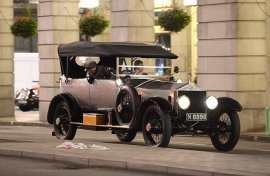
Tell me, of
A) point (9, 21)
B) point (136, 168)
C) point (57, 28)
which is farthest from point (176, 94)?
point (9, 21)

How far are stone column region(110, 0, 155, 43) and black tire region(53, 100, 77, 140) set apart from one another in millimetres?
9329

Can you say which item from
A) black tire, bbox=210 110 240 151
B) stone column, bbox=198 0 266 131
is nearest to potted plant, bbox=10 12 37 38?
stone column, bbox=198 0 266 131

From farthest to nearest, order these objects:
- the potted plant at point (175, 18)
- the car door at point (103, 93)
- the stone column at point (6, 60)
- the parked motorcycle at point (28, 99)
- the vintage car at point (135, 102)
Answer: the parked motorcycle at point (28, 99) < the stone column at point (6, 60) < the potted plant at point (175, 18) < the car door at point (103, 93) < the vintage car at point (135, 102)

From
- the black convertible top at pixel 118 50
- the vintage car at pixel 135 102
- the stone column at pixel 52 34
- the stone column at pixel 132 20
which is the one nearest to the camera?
the vintage car at pixel 135 102

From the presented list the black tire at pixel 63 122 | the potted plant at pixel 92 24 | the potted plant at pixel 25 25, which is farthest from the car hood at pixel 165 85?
the potted plant at pixel 25 25

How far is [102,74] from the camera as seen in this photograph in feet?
69.7

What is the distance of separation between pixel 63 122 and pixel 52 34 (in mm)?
11742

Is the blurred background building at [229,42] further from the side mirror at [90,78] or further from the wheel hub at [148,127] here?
the wheel hub at [148,127]

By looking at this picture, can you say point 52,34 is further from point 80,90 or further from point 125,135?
point 125,135

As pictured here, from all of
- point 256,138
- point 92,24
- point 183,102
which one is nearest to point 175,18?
point 92,24

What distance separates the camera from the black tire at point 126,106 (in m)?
19.8

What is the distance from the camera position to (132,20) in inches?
1243

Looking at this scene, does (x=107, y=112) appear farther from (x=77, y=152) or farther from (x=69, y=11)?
(x=69, y=11)

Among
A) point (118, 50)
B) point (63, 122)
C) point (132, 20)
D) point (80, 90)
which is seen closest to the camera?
point (118, 50)
